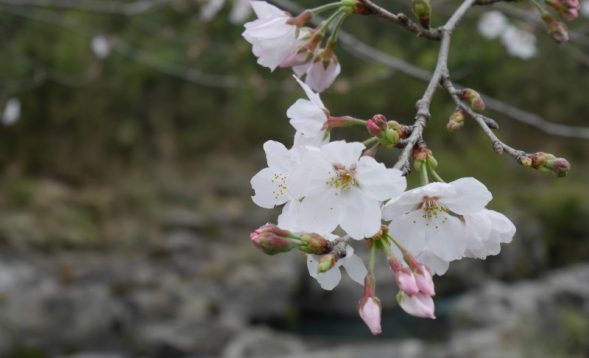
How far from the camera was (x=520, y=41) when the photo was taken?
2602mm

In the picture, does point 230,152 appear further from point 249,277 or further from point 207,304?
point 207,304

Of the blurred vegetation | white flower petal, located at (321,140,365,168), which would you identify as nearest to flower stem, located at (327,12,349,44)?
white flower petal, located at (321,140,365,168)

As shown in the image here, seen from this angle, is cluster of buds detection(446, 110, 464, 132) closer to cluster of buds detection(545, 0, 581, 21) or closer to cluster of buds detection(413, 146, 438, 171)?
cluster of buds detection(413, 146, 438, 171)

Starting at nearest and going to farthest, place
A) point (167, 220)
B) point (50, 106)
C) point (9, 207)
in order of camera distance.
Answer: point (9, 207)
point (167, 220)
point (50, 106)

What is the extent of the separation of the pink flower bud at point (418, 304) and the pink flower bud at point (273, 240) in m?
0.12

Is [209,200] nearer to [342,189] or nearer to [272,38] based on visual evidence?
[272,38]

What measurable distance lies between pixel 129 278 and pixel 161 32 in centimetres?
529

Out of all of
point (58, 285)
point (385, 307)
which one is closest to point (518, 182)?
point (385, 307)

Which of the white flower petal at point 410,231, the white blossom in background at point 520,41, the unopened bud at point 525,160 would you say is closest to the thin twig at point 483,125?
the unopened bud at point 525,160

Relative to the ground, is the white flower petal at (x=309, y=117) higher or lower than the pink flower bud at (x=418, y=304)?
higher

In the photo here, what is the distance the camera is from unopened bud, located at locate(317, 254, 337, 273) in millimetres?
539

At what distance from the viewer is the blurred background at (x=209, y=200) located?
12.5 feet

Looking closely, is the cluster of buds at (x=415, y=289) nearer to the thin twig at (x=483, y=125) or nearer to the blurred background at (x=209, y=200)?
the thin twig at (x=483, y=125)

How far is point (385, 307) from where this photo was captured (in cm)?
765
